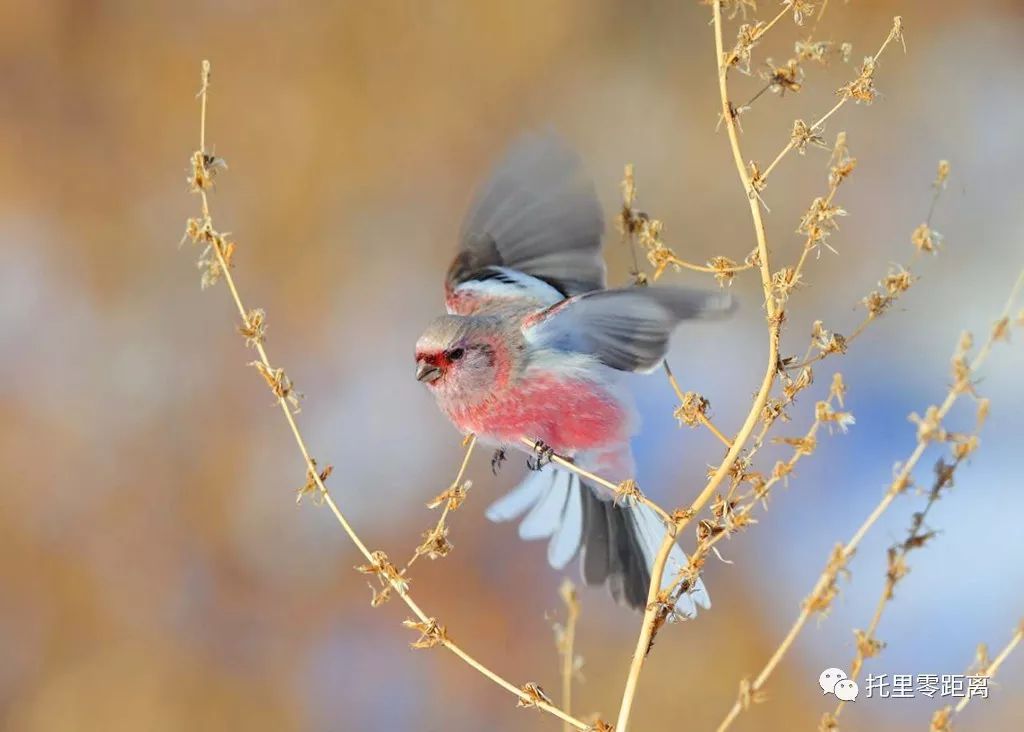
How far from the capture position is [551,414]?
0.60 m

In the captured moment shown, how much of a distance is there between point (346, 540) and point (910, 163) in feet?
3.54

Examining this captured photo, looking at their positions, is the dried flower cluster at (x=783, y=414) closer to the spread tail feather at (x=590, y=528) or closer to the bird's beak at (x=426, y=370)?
the bird's beak at (x=426, y=370)

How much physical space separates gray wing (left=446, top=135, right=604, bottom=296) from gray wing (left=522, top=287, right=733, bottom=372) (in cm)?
9

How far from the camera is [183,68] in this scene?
5.88 ft

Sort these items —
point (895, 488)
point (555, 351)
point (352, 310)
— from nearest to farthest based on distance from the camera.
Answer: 1. point (895, 488)
2. point (555, 351)
3. point (352, 310)

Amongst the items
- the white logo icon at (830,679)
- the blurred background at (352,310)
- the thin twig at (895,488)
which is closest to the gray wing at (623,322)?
the thin twig at (895,488)

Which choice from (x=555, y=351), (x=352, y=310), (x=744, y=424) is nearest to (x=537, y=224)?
(x=555, y=351)

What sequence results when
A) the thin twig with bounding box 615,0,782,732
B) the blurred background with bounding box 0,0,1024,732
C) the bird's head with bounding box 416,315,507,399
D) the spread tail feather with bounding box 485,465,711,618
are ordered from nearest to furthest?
1. the thin twig with bounding box 615,0,782,732
2. the bird's head with bounding box 416,315,507,399
3. the spread tail feather with bounding box 485,465,711,618
4. the blurred background with bounding box 0,0,1024,732

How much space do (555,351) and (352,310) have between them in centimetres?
117

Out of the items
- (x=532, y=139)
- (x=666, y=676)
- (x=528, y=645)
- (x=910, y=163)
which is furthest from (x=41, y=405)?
(x=910, y=163)

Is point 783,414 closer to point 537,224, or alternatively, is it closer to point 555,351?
point 555,351

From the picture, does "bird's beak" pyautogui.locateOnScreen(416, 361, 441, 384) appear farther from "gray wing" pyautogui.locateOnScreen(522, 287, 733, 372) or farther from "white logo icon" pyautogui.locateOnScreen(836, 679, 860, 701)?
"white logo icon" pyautogui.locateOnScreen(836, 679, 860, 701)

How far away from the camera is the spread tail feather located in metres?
0.71

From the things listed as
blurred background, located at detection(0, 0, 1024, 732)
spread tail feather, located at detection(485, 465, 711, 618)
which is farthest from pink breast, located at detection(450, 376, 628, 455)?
blurred background, located at detection(0, 0, 1024, 732)
